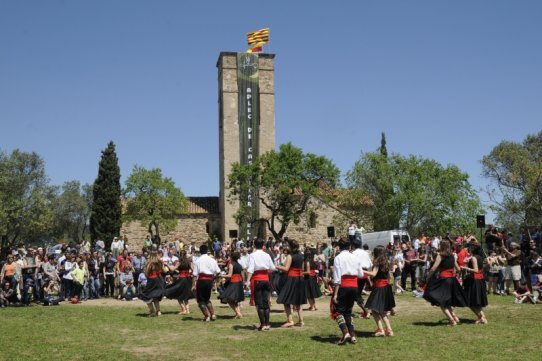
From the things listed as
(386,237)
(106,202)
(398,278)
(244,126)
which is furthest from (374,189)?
(398,278)

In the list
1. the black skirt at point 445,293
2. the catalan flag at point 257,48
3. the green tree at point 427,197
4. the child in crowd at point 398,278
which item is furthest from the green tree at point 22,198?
the black skirt at point 445,293

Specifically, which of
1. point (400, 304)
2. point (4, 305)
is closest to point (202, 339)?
point (400, 304)

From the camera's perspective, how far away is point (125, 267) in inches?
853

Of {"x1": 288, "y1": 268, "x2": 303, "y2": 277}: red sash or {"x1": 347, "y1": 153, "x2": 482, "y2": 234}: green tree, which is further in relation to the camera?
{"x1": 347, "y1": 153, "x2": 482, "y2": 234}: green tree

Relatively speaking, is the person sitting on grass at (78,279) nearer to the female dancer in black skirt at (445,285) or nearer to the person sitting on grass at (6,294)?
the person sitting on grass at (6,294)

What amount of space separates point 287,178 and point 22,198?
30507 millimetres

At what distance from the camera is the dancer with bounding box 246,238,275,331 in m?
12.2

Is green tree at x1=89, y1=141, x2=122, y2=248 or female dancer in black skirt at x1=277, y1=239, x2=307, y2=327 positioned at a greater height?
green tree at x1=89, y1=141, x2=122, y2=248

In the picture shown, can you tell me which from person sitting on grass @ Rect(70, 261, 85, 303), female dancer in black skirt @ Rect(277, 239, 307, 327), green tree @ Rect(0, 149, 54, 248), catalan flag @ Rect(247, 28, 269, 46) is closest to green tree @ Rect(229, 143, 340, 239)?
catalan flag @ Rect(247, 28, 269, 46)

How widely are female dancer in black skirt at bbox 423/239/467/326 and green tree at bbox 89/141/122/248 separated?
4376cm

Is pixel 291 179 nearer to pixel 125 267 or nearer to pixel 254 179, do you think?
pixel 254 179

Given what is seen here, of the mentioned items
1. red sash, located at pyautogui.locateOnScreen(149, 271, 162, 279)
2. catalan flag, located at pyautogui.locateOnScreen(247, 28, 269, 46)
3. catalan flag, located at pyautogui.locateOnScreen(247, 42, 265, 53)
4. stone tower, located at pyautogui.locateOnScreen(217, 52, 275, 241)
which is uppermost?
catalan flag, located at pyautogui.locateOnScreen(247, 28, 269, 46)

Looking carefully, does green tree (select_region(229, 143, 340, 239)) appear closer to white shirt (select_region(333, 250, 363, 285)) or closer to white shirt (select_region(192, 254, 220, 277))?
white shirt (select_region(192, 254, 220, 277))

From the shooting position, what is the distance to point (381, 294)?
36.4 ft
